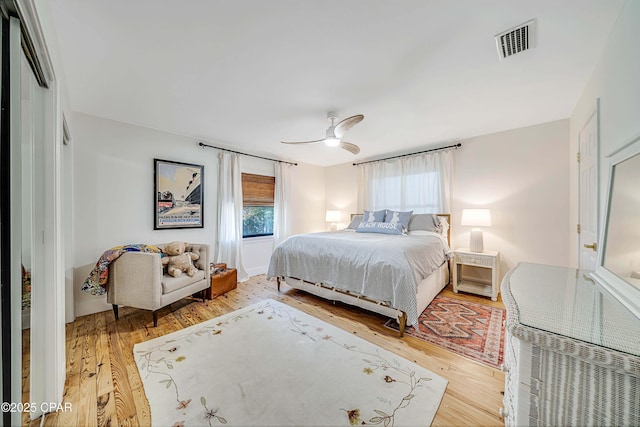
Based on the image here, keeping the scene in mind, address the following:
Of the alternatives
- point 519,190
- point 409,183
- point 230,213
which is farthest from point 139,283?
point 519,190

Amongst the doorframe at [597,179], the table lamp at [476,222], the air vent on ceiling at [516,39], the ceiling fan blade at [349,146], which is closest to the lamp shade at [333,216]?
the ceiling fan blade at [349,146]

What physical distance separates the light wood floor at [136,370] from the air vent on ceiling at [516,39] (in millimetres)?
2395

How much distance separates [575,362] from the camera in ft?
2.31

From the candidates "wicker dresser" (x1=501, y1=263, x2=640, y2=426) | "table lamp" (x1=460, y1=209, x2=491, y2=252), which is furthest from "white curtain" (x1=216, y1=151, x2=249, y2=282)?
"wicker dresser" (x1=501, y1=263, x2=640, y2=426)

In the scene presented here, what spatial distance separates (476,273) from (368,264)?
242cm

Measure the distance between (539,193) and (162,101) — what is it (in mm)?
4843

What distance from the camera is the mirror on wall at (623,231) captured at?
1.01 meters

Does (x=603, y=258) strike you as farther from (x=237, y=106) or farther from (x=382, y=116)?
(x=237, y=106)

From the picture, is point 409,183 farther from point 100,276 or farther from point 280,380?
point 100,276

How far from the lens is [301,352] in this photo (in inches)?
78.3

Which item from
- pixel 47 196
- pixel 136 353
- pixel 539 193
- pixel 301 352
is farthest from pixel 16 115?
pixel 539 193

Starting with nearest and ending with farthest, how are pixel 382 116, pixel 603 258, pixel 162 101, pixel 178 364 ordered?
pixel 603 258, pixel 178 364, pixel 162 101, pixel 382 116

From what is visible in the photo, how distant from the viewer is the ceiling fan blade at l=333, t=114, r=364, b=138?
7.69 feet

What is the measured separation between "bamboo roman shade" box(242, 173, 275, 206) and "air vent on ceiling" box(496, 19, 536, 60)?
3.81 m
